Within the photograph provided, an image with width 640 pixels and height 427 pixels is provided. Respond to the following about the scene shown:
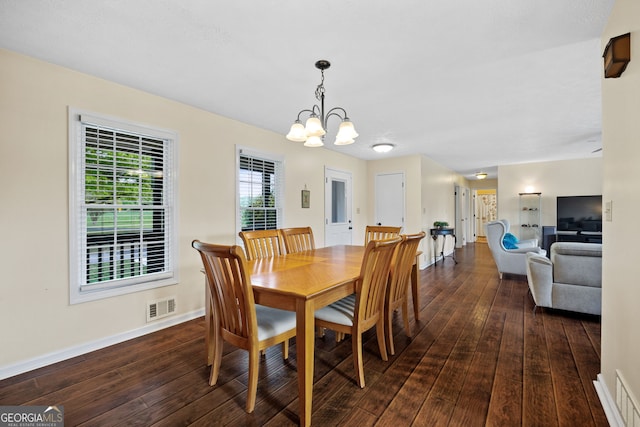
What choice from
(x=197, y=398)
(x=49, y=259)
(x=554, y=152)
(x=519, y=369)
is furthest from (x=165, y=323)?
(x=554, y=152)

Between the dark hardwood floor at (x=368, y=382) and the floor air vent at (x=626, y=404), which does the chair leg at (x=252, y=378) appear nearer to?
the dark hardwood floor at (x=368, y=382)

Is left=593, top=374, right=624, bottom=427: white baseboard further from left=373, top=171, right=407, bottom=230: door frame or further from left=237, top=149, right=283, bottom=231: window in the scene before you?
left=373, top=171, right=407, bottom=230: door frame

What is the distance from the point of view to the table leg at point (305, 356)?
154cm

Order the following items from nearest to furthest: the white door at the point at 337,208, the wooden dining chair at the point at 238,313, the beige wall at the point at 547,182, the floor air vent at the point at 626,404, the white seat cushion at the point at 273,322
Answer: the floor air vent at the point at 626,404
the wooden dining chair at the point at 238,313
the white seat cushion at the point at 273,322
the white door at the point at 337,208
the beige wall at the point at 547,182

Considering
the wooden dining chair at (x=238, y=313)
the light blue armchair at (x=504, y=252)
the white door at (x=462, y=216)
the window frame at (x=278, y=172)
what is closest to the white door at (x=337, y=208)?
the window frame at (x=278, y=172)

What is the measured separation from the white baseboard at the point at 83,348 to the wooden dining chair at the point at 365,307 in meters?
1.77

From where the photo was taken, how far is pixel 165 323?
289 centimetres

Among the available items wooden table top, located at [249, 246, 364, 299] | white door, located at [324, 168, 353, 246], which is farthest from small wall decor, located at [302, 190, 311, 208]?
wooden table top, located at [249, 246, 364, 299]

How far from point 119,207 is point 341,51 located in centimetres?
231

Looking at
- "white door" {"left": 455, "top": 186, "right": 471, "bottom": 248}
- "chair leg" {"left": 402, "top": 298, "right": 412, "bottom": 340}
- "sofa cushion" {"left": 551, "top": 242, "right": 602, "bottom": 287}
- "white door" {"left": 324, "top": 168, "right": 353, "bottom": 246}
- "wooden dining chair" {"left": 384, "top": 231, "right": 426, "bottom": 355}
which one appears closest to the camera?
"wooden dining chair" {"left": 384, "top": 231, "right": 426, "bottom": 355}

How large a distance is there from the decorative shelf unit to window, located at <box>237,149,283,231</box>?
6081mm

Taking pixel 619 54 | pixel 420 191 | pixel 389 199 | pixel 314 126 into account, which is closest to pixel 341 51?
pixel 314 126

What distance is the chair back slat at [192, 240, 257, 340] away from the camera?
5.13ft

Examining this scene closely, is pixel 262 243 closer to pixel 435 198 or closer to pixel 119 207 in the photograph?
pixel 119 207
